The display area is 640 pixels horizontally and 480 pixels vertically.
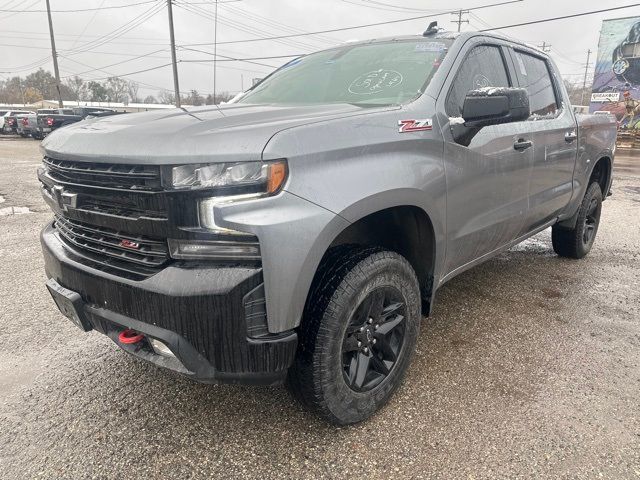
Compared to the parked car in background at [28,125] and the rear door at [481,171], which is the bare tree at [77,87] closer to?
the parked car in background at [28,125]

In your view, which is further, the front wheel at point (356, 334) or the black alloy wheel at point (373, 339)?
the black alloy wheel at point (373, 339)

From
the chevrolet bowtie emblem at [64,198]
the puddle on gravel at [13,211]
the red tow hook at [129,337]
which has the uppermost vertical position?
the chevrolet bowtie emblem at [64,198]

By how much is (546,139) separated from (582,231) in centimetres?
171

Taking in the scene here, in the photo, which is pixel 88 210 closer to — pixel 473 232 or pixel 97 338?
pixel 97 338

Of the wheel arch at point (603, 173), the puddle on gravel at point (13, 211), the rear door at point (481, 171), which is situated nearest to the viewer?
the rear door at point (481, 171)

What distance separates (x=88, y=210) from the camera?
6.70 feet

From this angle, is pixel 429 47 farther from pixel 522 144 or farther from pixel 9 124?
pixel 9 124

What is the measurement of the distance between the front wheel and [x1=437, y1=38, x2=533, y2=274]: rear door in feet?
1.71

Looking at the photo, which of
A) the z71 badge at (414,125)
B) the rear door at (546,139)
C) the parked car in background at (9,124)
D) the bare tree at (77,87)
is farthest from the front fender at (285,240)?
the bare tree at (77,87)

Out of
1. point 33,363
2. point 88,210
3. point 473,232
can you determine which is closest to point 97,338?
point 33,363

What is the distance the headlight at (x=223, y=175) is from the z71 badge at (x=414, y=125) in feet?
2.71

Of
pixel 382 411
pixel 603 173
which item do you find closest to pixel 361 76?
pixel 382 411

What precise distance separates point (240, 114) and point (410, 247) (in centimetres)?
116

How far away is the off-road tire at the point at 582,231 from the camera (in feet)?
15.8
